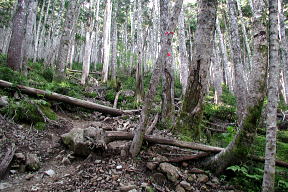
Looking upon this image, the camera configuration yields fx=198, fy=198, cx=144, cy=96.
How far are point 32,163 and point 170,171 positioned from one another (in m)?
2.27

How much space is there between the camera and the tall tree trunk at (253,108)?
287 centimetres

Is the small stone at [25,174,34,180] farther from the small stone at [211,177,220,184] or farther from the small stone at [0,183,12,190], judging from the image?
the small stone at [211,177,220,184]

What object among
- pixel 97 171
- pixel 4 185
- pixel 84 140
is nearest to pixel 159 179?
pixel 97 171

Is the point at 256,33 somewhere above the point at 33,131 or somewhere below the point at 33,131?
above

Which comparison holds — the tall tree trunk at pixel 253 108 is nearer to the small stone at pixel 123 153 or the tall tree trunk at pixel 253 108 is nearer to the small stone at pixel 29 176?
the small stone at pixel 123 153

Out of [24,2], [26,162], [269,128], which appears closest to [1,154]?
[26,162]

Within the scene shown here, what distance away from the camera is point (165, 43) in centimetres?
326

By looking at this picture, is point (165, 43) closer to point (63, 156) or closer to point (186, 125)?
point (186, 125)

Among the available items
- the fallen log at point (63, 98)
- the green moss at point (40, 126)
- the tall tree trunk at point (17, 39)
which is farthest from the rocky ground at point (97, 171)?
the tall tree trunk at point (17, 39)

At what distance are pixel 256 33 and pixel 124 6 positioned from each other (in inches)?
1194

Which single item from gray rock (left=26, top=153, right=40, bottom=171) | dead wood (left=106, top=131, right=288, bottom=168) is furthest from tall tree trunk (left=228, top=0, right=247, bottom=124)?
gray rock (left=26, top=153, right=40, bottom=171)

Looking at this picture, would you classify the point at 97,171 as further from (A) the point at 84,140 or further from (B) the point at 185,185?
(B) the point at 185,185

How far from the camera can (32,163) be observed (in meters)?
3.29

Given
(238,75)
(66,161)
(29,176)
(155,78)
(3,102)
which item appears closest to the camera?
(29,176)
